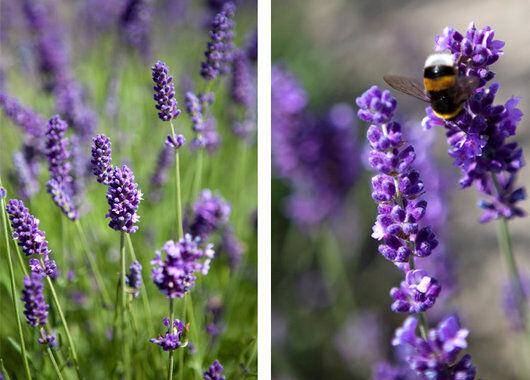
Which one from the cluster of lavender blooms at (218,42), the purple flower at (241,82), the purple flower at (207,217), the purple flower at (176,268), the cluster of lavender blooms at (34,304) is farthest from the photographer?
the purple flower at (241,82)

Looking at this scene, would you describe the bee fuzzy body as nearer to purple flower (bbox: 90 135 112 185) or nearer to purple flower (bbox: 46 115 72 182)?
purple flower (bbox: 90 135 112 185)

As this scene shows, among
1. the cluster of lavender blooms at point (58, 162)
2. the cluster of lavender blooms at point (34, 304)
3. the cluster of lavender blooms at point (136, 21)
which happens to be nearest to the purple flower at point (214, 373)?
the cluster of lavender blooms at point (34, 304)

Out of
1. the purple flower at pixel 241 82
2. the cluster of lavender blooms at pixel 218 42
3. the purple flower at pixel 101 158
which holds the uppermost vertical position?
the purple flower at pixel 241 82

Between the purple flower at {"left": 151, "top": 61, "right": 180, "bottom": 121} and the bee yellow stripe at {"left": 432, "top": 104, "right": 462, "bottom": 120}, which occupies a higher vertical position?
the purple flower at {"left": 151, "top": 61, "right": 180, "bottom": 121}

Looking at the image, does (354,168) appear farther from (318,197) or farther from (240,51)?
(240,51)

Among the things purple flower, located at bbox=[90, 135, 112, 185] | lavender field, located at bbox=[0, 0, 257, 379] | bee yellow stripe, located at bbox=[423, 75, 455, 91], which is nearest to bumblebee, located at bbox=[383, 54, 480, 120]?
bee yellow stripe, located at bbox=[423, 75, 455, 91]

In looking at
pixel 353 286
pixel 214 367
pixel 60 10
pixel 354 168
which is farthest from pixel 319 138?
pixel 60 10

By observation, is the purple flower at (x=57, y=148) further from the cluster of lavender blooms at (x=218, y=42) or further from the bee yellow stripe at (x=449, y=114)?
the bee yellow stripe at (x=449, y=114)

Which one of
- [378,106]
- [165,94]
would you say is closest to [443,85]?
[378,106]
